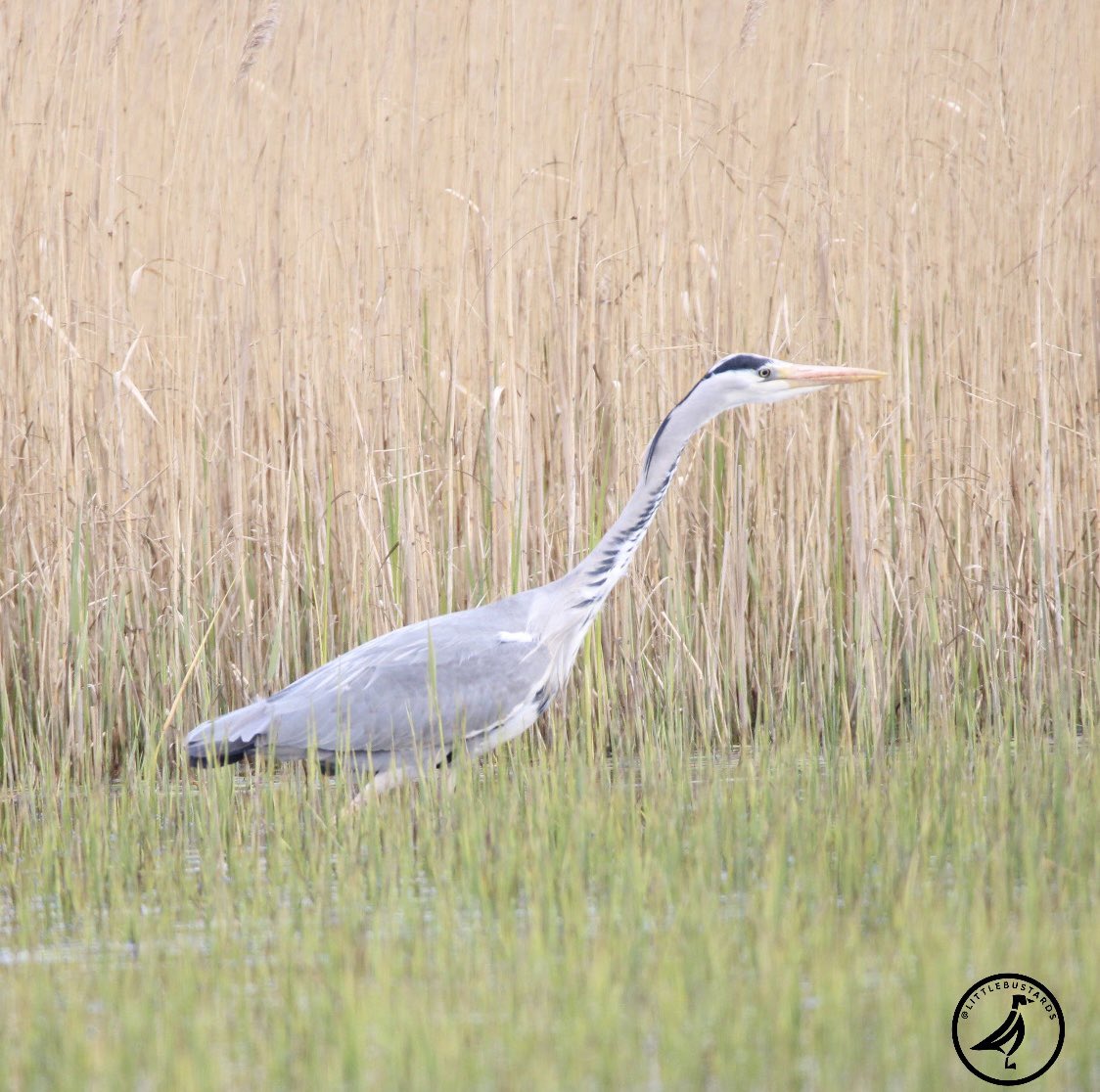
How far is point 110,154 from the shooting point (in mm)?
5211

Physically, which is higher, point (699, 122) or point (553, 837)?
point (699, 122)

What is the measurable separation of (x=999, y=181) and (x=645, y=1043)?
3.93 m

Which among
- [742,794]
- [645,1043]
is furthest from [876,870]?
[645,1043]

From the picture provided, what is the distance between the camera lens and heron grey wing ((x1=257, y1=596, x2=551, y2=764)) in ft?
15.3

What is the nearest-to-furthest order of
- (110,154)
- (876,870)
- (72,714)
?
1. (876,870)
2. (72,714)
3. (110,154)

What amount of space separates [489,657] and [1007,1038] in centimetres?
241

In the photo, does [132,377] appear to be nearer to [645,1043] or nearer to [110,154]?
[110,154]

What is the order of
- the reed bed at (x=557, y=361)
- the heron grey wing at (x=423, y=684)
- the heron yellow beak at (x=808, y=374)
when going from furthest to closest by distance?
1. the reed bed at (x=557, y=361)
2. the heron yellow beak at (x=808, y=374)
3. the heron grey wing at (x=423, y=684)

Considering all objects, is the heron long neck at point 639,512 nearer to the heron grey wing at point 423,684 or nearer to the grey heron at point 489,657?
the grey heron at point 489,657

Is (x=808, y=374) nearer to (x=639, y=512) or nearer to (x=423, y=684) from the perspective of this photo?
(x=639, y=512)

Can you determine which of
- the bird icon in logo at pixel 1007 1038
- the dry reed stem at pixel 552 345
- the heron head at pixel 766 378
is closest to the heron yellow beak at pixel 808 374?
the heron head at pixel 766 378

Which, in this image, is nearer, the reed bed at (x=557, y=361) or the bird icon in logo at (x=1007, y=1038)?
the bird icon in logo at (x=1007, y=1038)

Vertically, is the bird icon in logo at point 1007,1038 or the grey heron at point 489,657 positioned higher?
the grey heron at point 489,657

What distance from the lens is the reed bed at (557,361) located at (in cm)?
505
